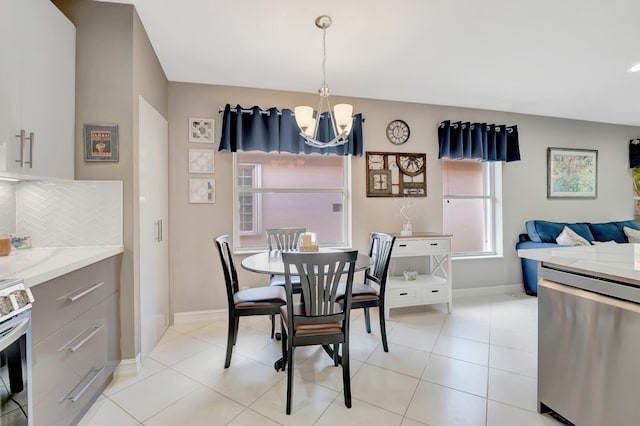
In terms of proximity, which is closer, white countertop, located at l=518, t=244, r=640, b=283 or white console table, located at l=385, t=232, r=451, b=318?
white countertop, located at l=518, t=244, r=640, b=283

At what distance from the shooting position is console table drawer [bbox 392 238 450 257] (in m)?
3.25

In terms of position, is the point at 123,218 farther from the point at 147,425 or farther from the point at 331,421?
the point at 331,421

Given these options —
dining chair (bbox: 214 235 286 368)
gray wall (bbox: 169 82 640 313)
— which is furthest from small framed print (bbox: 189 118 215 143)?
dining chair (bbox: 214 235 286 368)

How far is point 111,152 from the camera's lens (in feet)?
6.64

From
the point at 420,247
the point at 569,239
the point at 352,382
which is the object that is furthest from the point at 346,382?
the point at 569,239

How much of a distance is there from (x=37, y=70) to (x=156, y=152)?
3.28ft

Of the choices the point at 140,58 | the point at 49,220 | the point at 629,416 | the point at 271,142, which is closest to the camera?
the point at 629,416

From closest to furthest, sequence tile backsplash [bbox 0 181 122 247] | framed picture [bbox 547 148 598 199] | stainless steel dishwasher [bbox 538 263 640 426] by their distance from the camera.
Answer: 1. stainless steel dishwasher [bbox 538 263 640 426]
2. tile backsplash [bbox 0 181 122 247]
3. framed picture [bbox 547 148 598 199]

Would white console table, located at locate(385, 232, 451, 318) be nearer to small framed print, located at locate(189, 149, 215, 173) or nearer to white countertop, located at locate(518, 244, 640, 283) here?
white countertop, located at locate(518, 244, 640, 283)

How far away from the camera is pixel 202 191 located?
3107 mm

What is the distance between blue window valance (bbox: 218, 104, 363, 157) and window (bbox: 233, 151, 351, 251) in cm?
18

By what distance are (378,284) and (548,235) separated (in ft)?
9.13

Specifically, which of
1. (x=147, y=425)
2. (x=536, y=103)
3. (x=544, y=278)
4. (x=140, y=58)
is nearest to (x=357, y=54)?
(x=140, y=58)

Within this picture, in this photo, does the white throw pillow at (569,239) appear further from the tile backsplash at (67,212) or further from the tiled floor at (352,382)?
the tile backsplash at (67,212)
